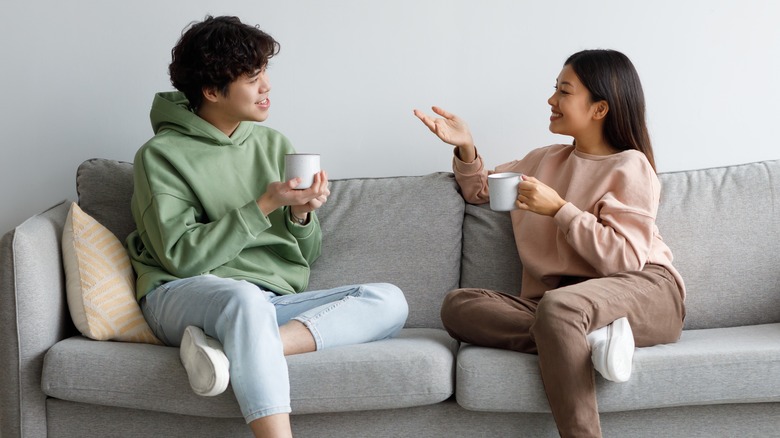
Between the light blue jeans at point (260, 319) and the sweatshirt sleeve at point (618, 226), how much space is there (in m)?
0.46

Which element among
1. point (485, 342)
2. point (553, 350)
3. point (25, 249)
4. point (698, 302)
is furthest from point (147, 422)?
point (698, 302)

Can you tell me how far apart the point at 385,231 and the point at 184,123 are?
0.62 m

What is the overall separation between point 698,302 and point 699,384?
1.69 feet

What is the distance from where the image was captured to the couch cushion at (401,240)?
2490 mm

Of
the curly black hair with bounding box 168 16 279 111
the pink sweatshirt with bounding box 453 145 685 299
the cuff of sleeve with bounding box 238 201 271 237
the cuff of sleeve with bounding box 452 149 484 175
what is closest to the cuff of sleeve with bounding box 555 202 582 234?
the pink sweatshirt with bounding box 453 145 685 299

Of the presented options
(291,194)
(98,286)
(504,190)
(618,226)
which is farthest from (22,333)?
(618,226)

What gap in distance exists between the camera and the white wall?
2760mm

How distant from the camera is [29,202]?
9.64 ft

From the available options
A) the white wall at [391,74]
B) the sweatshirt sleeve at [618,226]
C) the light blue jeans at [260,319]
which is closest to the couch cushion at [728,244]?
the sweatshirt sleeve at [618,226]

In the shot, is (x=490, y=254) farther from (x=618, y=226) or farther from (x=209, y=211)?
(x=209, y=211)

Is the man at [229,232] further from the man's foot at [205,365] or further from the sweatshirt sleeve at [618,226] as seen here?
the sweatshirt sleeve at [618,226]

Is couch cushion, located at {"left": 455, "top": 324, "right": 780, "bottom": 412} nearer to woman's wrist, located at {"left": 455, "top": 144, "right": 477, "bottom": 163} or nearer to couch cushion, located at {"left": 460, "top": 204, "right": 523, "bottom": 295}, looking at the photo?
couch cushion, located at {"left": 460, "top": 204, "right": 523, "bottom": 295}

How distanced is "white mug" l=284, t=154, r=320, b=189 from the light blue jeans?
27cm

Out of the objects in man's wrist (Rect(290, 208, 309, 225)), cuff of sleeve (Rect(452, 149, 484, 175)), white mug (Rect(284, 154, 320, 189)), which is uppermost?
white mug (Rect(284, 154, 320, 189))
